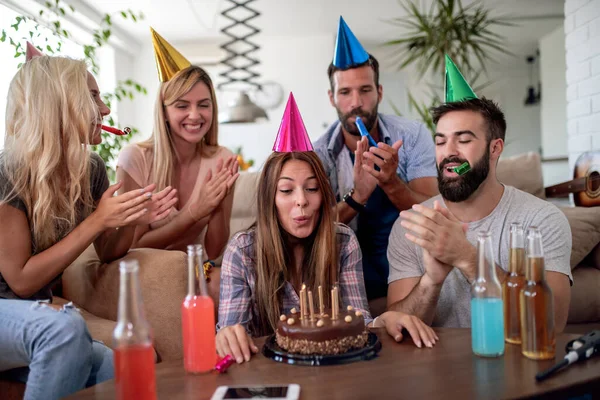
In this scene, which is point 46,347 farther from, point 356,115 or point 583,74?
point 583,74

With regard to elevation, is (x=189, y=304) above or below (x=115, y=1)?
below

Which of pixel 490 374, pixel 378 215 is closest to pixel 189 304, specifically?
pixel 490 374

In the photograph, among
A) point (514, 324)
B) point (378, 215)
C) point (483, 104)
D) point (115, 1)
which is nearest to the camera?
point (514, 324)

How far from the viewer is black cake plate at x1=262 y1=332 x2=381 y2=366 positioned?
46.7 inches

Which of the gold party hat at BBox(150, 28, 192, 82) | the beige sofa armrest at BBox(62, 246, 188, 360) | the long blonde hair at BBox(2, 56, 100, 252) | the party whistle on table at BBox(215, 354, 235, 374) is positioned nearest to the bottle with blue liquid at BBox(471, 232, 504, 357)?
the party whistle on table at BBox(215, 354, 235, 374)

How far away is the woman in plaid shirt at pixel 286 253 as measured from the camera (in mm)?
1671

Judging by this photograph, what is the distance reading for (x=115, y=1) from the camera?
18.9 ft

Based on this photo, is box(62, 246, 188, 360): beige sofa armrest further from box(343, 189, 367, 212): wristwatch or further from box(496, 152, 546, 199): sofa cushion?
box(496, 152, 546, 199): sofa cushion

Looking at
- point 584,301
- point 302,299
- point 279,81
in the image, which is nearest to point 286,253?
point 302,299

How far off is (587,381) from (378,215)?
1.48 metres

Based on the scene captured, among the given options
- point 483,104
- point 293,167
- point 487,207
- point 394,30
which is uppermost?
point 394,30

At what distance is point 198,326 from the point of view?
1155mm

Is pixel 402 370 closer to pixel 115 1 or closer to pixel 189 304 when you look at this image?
pixel 189 304

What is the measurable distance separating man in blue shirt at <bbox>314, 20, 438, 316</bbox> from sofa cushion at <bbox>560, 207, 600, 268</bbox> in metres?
0.64
